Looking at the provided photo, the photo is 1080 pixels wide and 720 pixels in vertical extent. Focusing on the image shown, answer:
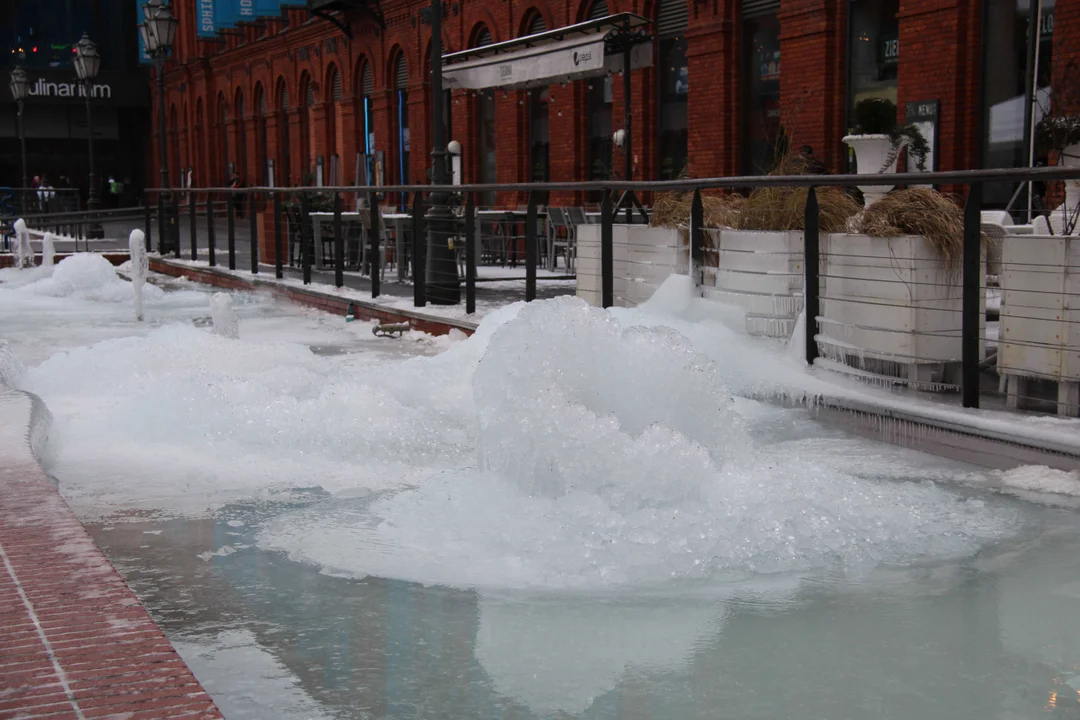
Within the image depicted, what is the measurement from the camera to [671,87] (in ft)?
64.1

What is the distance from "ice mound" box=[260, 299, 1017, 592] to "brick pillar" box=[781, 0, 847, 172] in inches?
432

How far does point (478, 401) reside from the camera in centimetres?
533

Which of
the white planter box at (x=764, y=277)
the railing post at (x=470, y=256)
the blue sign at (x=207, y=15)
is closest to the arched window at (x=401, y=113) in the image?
the blue sign at (x=207, y=15)

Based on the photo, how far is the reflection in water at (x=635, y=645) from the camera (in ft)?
10.2

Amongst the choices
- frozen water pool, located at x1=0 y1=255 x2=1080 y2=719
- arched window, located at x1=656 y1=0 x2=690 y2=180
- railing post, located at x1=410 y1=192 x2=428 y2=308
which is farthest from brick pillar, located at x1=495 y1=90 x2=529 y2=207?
frozen water pool, located at x1=0 y1=255 x2=1080 y2=719

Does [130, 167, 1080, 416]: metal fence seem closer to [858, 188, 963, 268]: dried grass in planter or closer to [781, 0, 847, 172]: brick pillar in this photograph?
[858, 188, 963, 268]: dried grass in planter

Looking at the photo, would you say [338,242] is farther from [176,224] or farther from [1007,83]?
[176,224]

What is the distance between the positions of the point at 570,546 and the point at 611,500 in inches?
15.5

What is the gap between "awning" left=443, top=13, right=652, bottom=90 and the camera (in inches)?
589

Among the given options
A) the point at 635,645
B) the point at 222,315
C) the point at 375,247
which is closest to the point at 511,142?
the point at 375,247

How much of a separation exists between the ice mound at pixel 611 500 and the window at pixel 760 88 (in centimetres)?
1206

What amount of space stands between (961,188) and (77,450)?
36.0 feet

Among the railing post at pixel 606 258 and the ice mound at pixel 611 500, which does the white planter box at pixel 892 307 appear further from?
the railing post at pixel 606 258

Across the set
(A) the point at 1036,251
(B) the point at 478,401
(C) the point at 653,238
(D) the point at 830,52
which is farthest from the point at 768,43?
(B) the point at 478,401
